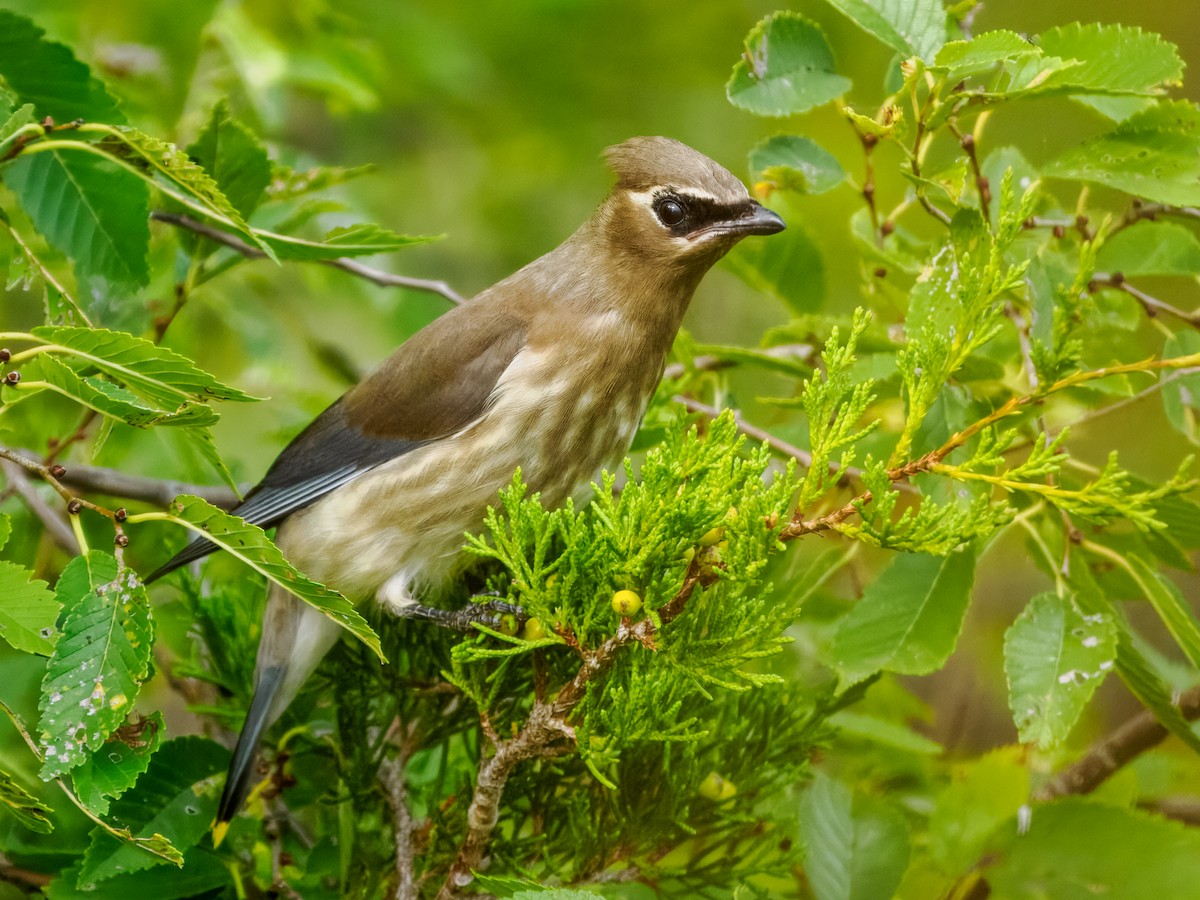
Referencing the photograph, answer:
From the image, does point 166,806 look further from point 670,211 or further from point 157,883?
point 670,211

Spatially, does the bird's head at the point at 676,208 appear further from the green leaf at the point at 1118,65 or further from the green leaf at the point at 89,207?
the green leaf at the point at 89,207

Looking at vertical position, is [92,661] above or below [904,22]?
below

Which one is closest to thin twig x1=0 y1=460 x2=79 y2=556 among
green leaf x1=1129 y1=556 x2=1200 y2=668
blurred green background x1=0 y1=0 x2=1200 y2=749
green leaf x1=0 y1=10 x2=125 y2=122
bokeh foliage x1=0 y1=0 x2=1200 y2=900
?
bokeh foliage x1=0 y1=0 x2=1200 y2=900

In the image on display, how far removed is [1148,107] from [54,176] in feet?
6.32

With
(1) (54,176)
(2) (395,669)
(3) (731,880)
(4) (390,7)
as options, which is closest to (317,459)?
(2) (395,669)

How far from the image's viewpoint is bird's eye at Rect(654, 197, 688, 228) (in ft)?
8.95

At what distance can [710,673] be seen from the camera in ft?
5.84

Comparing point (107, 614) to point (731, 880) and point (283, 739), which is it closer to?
point (283, 739)

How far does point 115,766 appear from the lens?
1.77 metres

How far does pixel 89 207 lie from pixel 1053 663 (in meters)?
1.84

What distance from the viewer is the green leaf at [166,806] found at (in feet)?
6.70

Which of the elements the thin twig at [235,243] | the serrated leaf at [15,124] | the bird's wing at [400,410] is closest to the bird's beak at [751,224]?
the bird's wing at [400,410]

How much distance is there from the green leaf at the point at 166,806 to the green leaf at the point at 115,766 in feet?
1.05

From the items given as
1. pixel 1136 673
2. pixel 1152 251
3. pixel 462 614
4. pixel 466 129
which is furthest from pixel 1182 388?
pixel 466 129
